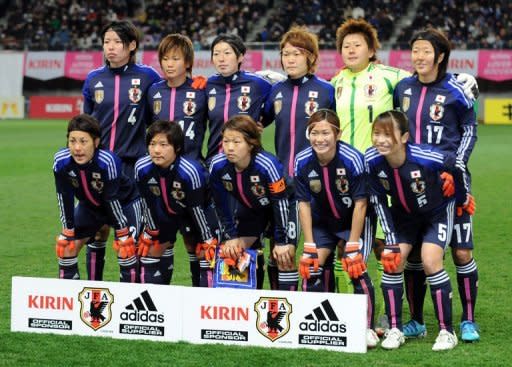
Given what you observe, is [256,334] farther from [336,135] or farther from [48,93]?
[48,93]

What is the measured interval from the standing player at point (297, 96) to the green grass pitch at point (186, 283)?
1.61 metres

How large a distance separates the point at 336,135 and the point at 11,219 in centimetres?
752

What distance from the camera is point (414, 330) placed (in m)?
6.74

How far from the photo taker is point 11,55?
38344 millimetres

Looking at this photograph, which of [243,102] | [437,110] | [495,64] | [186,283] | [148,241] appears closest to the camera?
[437,110]

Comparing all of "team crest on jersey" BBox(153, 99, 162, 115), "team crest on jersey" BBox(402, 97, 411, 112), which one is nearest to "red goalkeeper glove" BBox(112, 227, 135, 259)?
"team crest on jersey" BBox(153, 99, 162, 115)

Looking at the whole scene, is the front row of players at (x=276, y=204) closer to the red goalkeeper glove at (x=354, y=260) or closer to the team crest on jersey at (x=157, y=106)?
the red goalkeeper glove at (x=354, y=260)

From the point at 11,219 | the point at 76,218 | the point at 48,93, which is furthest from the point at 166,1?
the point at 76,218

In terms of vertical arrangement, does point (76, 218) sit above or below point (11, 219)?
above

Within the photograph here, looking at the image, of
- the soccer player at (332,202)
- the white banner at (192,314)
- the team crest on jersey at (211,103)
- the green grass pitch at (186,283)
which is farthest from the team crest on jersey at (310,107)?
the green grass pitch at (186,283)

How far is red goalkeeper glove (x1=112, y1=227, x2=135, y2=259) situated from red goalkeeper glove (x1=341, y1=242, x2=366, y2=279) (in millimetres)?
1640

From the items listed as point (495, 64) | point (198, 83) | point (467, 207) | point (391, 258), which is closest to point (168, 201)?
point (198, 83)

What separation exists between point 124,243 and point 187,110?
1.14m

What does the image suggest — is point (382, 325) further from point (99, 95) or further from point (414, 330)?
point (99, 95)
